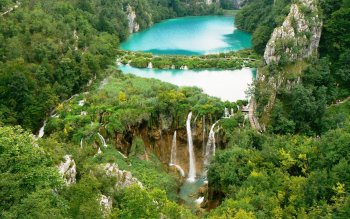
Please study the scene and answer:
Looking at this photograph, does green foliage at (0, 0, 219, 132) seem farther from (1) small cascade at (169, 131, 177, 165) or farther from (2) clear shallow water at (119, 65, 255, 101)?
A: (1) small cascade at (169, 131, 177, 165)

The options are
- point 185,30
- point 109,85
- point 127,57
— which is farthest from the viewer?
point 185,30

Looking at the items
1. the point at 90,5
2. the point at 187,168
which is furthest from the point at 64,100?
the point at 90,5

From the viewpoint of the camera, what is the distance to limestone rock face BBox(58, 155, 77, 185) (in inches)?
698

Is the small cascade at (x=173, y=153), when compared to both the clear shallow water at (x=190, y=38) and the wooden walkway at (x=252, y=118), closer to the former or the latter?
the wooden walkway at (x=252, y=118)

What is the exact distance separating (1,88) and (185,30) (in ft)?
152

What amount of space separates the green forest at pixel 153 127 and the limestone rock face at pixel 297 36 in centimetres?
28

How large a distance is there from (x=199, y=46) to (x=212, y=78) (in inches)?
679

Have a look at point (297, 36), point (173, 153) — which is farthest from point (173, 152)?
point (297, 36)

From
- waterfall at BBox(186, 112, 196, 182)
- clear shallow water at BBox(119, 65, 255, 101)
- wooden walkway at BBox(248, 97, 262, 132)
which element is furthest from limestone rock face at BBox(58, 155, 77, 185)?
clear shallow water at BBox(119, 65, 255, 101)

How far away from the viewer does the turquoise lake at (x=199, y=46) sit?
145ft

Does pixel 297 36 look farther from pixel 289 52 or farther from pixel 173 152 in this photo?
pixel 173 152

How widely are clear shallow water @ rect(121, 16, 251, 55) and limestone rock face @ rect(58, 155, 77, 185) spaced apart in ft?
137

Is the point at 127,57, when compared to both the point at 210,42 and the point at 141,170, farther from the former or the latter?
the point at 141,170

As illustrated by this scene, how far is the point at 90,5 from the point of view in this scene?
65062 millimetres
